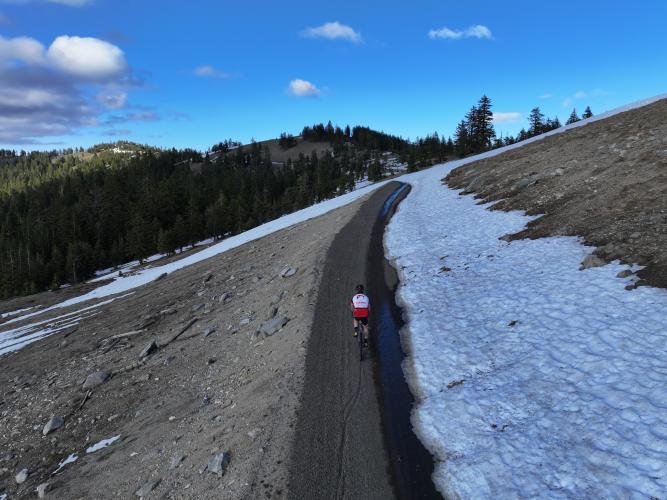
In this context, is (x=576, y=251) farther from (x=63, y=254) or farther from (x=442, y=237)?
(x=63, y=254)

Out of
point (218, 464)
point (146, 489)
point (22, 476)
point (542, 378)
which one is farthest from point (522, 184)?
point (22, 476)

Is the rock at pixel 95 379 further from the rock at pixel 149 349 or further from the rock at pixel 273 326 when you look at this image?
the rock at pixel 273 326

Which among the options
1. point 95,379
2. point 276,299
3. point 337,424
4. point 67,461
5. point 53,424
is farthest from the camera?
point 276,299

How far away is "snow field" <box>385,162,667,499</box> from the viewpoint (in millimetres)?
6895

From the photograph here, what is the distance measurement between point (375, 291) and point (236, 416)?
30.8 ft

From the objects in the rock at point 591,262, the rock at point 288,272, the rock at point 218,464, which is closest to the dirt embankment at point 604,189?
the rock at point 591,262

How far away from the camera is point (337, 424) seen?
30.0ft

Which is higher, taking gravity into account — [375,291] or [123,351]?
[375,291]

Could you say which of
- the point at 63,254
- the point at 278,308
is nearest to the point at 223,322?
the point at 278,308

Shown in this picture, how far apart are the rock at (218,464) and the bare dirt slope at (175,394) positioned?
6 centimetres

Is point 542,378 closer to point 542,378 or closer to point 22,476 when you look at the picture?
point 542,378

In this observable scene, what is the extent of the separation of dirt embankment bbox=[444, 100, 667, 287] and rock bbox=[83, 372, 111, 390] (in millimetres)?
21385

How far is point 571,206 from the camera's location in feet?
68.4

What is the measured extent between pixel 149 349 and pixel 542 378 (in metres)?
16.9
